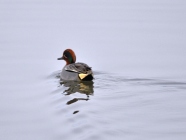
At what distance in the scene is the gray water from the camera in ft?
36.1

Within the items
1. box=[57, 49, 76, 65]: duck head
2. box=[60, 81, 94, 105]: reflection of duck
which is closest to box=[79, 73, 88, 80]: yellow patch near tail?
box=[60, 81, 94, 105]: reflection of duck

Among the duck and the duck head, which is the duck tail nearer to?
the duck

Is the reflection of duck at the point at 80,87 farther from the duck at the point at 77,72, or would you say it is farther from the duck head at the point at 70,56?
the duck head at the point at 70,56

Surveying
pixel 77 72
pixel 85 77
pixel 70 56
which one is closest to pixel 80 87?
pixel 85 77

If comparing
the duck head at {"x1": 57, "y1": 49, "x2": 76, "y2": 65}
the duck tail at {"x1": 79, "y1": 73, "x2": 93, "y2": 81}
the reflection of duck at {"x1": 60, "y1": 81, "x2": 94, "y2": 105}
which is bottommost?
the reflection of duck at {"x1": 60, "y1": 81, "x2": 94, "y2": 105}

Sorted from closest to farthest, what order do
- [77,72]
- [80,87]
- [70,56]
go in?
[80,87] → [77,72] → [70,56]

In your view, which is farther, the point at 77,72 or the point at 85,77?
the point at 77,72

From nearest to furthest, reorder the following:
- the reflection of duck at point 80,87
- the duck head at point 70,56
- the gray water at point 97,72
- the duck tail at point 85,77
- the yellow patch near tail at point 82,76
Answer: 1. the gray water at point 97,72
2. the reflection of duck at point 80,87
3. the duck tail at point 85,77
4. the yellow patch near tail at point 82,76
5. the duck head at point 70,56

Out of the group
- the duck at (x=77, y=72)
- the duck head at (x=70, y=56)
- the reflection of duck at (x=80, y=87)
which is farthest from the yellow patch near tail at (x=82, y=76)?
the duck head at (x=70, y=56)

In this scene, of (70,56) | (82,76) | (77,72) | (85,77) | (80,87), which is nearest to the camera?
(80,87)

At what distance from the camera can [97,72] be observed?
16.6 meters

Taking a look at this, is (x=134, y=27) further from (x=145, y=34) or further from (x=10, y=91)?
(x=10, y=91)

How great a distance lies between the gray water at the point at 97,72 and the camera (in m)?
11.0

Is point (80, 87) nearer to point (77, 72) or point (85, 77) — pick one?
point (85, 77)
